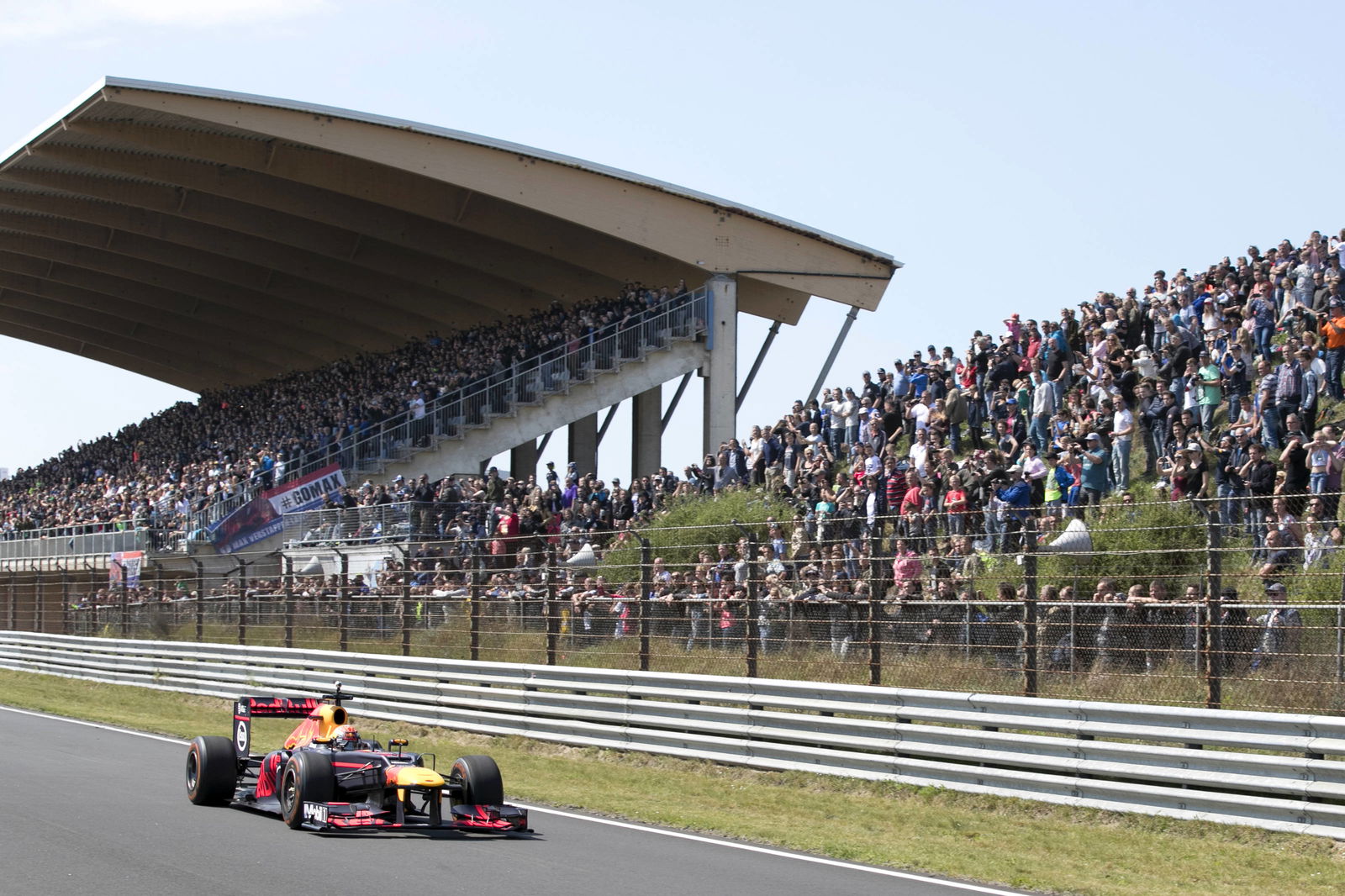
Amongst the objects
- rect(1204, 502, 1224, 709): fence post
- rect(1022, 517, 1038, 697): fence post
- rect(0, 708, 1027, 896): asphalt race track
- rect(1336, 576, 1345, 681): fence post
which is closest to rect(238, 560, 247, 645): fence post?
rect(0, 708, 1027, 896): asphalt race track

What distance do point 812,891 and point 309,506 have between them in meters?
30.7

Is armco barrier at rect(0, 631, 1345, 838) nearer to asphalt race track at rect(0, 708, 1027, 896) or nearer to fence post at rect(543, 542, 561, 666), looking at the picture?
fence post at rect(543, 542, 561, 666)

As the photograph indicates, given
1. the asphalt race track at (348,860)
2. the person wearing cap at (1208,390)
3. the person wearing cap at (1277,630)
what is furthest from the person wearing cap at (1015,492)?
the asphalt race track at (348,860)

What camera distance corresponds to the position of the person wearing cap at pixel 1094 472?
716 inches

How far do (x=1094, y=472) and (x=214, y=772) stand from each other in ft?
33.8

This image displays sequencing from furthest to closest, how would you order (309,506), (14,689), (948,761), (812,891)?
(309,506) < (14,689) < (948,761) < (812,891)

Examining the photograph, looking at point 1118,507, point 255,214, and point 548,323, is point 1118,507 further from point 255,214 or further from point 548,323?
point 255,214

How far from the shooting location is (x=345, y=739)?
38.9ft

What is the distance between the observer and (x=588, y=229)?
40.9 m

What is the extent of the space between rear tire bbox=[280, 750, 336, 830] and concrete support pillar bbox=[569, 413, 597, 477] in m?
33.1

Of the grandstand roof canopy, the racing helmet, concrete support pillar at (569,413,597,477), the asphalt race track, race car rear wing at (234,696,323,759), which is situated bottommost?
the asphalt race track

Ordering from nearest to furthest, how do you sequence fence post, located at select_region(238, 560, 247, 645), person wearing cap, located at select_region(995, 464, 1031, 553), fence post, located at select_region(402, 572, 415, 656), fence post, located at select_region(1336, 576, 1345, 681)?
1. fence post, located at select_region(1336, 576, 1345, 681)
2. person wearing cap, located at select_region(995, 464, 1031, 553)
3. fence post, located at select_region(402, 572, 415, 656)
4. fence post, located at select_region(238, 560, 247, 645)

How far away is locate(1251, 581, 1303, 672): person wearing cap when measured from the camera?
11625mm

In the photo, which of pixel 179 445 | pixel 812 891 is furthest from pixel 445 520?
pixel 179 445
